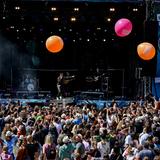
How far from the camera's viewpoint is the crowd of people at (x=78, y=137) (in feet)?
38.8

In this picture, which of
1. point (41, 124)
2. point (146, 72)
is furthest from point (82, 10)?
point (41, 124)

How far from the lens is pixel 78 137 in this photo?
41.6 ft

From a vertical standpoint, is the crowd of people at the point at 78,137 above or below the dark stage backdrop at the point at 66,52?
below

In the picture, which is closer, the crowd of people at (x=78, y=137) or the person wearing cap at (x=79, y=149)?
the person wearing cap at (x=79, y=149)

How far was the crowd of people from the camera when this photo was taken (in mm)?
11828

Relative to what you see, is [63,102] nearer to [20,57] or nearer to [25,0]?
[25,0]

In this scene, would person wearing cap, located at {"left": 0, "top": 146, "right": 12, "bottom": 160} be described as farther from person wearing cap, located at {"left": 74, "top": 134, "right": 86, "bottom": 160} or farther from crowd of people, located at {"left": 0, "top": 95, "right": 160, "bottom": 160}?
person wearing cap, located at {"left": 74, "top": 134, "right": 86, "bottom": 160}

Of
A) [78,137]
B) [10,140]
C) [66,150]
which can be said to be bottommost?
[66,150]

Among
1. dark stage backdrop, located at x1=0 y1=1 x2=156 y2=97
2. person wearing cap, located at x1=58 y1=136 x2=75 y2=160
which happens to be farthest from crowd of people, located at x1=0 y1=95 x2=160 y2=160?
dark stage backdrop, located at x1=0 y1=1 x2=156 y2=97

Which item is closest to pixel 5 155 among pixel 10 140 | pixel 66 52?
pixel 10 140

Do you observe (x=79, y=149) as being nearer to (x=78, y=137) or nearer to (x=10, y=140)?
(x=78, y=137)

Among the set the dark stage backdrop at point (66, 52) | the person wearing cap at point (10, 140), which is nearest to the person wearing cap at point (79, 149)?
the person wearing cap at point (10, 140)

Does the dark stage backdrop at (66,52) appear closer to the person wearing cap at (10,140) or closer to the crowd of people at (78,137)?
the crowd of people at (78,137)

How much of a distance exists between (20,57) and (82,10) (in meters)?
8.38
